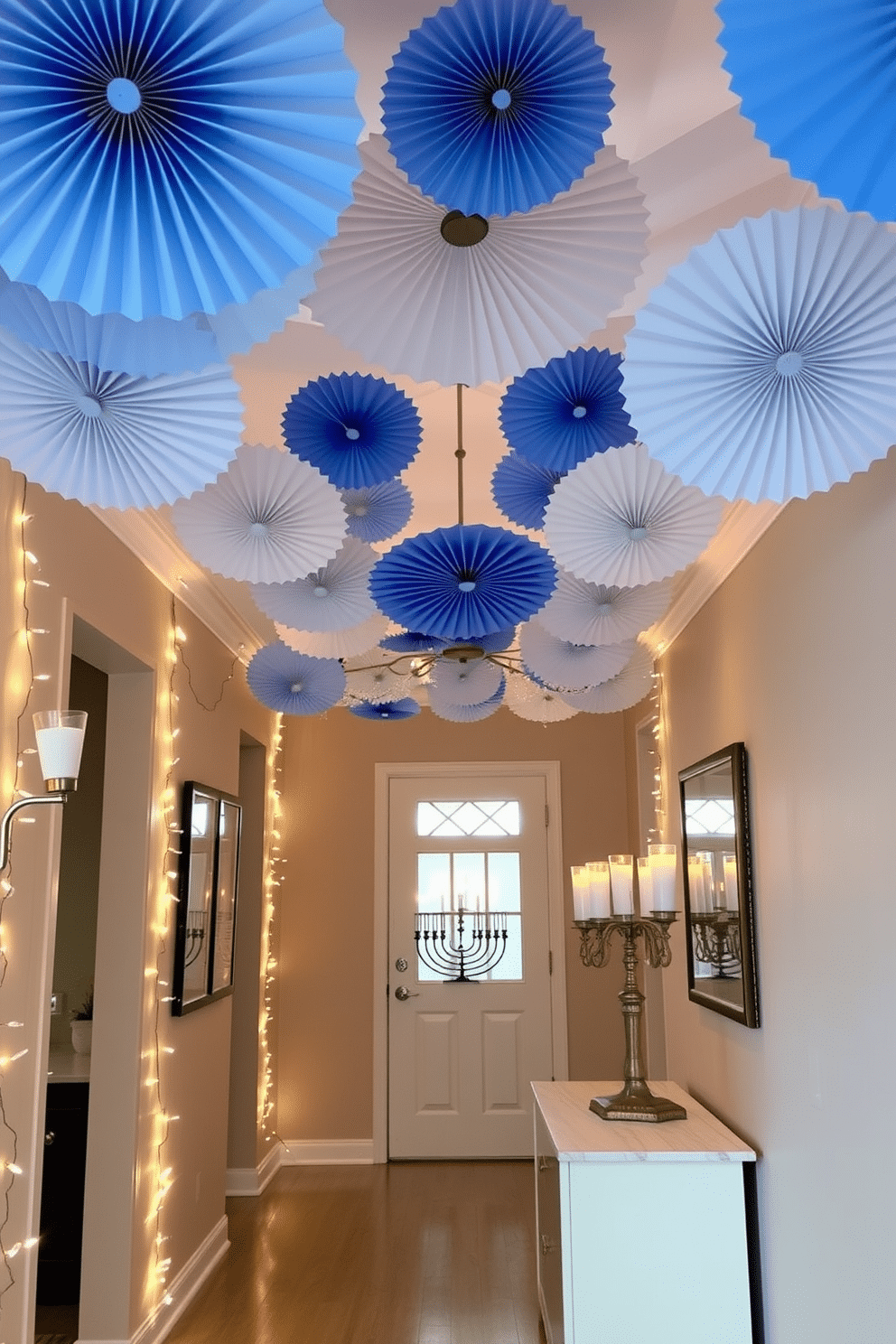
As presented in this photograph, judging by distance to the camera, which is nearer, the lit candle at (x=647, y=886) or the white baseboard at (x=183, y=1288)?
the lit candle at (x=647, y=886)

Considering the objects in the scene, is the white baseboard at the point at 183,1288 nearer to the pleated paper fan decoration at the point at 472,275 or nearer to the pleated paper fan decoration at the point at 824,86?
the pleated paper fan decoration at the point at 472,275

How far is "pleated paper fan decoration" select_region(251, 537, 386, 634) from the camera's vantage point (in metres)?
2.44

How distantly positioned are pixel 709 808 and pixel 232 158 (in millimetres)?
3033

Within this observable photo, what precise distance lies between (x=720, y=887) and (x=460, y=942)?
2.98 meters

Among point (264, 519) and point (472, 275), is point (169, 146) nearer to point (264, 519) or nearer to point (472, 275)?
point (472, 275)

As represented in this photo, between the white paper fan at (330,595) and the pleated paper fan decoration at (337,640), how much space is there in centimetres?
28

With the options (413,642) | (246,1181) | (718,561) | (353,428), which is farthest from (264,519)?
(246,1181)

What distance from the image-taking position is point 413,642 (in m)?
2.90

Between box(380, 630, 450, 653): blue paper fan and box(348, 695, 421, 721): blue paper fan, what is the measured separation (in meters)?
0.80

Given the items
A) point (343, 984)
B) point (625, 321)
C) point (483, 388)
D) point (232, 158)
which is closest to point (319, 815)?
point (343, 984)

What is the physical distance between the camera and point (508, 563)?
7.02 feet

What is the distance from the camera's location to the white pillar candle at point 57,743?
1.82 m

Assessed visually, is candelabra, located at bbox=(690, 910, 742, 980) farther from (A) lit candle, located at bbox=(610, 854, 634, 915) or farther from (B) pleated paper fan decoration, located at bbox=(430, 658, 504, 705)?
(B) pleated paper fan decoration, located at bbox=(430, 658, 504, 705)

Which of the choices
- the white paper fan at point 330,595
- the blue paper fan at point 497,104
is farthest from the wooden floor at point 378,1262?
the blue paper fan at point 497,104
